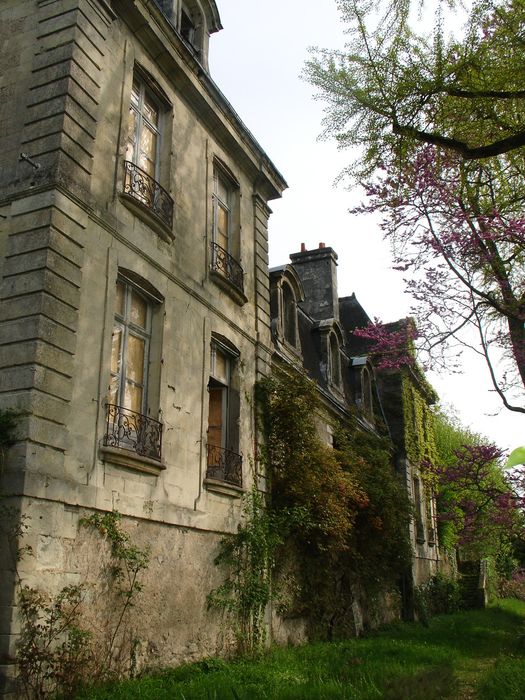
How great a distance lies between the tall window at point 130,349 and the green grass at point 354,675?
2.88 m

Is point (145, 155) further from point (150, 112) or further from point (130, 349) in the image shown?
point (130, 349)

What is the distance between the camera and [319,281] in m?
18.9

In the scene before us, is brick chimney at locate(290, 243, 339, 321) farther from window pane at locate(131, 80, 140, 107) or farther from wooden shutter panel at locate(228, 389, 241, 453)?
window pane at locate(131, 80, 140, 107)

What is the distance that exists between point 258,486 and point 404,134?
552 cm

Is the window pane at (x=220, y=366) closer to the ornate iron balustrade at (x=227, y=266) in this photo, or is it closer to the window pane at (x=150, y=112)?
the ornate iron balustrade at (x=227, y=266)

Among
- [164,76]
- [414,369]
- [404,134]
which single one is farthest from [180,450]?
[414,369]

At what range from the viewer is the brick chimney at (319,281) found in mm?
18469

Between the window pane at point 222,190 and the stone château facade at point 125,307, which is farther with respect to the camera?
the window pane at point 222,190

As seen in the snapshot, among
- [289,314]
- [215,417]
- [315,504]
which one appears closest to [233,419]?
[215,417]

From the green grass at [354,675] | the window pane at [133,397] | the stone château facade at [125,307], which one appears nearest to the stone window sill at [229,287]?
the stone château facade at [125,307]

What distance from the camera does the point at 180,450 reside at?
809 cm

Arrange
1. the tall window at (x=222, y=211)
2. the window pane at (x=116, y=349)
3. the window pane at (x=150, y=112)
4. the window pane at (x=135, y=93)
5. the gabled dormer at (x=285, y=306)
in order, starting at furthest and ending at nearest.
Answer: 1. the gabled dormer at (x=285, y=306)
2. the tall window at (x=222, y=211)
3. the window pane at (x=150, y=112)
4. the window pane at (x=135, y=93)
5. the window pane at (x=116, y=349)

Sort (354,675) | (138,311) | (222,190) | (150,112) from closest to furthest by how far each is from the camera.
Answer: (354,675) → (138,311) → (150,112) → (222,190)

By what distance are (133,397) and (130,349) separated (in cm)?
56
